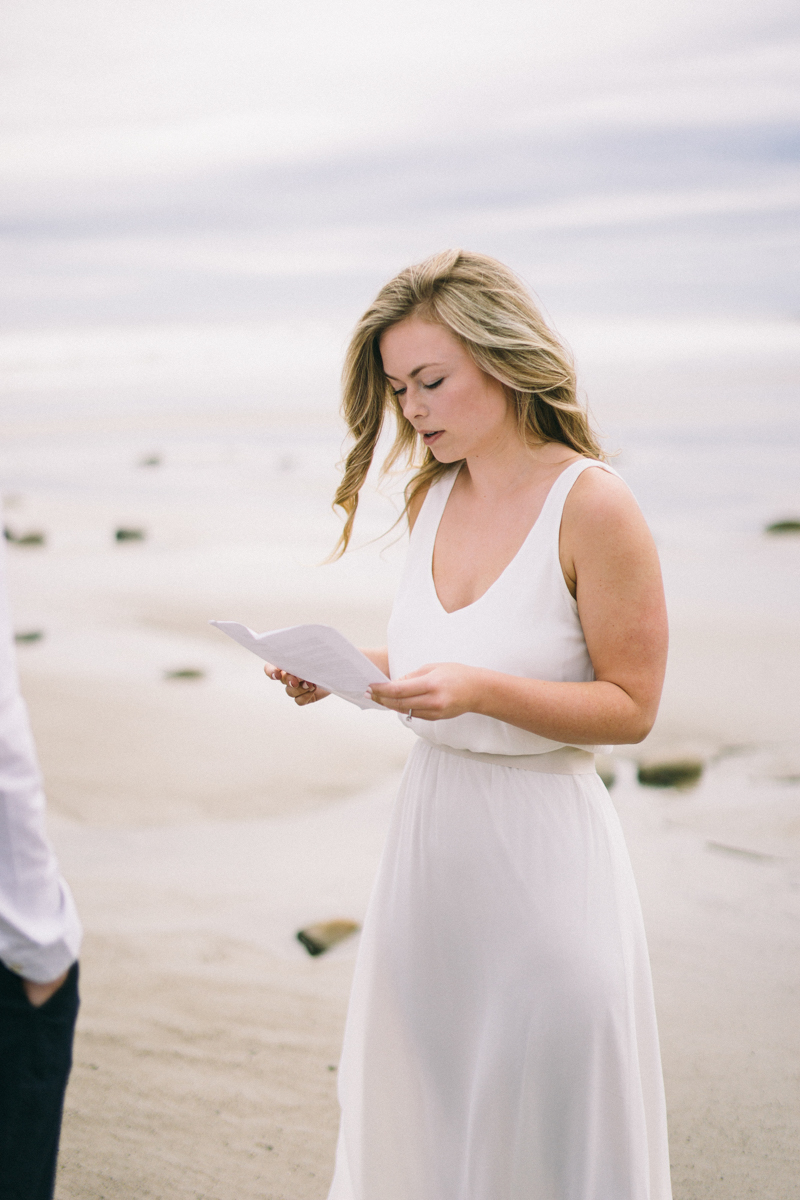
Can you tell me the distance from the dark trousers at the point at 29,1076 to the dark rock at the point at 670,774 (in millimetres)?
4758

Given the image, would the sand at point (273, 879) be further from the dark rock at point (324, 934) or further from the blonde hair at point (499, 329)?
the blonde hair at point (499, 329)

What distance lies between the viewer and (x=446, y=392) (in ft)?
8.30

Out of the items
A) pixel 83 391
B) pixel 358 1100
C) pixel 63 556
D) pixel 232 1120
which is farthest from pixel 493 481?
pixel 83 391

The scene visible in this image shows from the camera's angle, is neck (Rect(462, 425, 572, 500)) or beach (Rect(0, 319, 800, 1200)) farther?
beach (Rect(0, 319, 800, 1200))

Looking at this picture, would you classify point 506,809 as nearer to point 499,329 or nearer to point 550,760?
point 550,760

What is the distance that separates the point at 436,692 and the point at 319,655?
0.27 meters

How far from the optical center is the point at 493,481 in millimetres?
2602

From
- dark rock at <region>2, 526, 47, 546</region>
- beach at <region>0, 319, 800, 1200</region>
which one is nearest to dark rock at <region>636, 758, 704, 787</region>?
beach at <region>0, 319, 800, 1200</region>

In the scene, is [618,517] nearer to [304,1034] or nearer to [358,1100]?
[358,1100]

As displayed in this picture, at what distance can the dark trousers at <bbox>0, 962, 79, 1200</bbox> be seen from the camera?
167cm

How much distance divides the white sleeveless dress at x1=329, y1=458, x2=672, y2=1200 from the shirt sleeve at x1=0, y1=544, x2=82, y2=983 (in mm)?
998

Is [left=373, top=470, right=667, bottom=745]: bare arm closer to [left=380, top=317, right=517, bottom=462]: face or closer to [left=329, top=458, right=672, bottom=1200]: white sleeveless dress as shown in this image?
[left=329, top=458, right=672, bottom=1200]: white sleeveless dress

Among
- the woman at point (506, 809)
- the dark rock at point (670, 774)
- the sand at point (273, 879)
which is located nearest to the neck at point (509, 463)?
the woman at point (506, 809)

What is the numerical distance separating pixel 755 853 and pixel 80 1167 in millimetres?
3430
